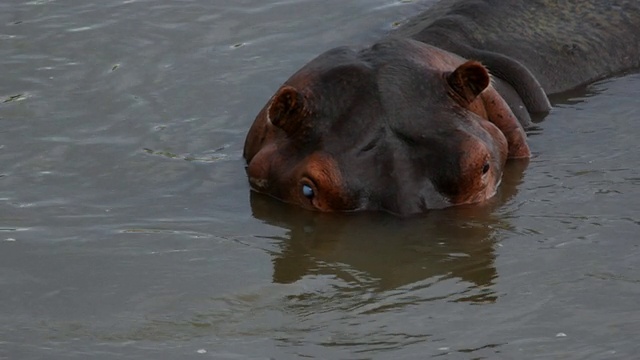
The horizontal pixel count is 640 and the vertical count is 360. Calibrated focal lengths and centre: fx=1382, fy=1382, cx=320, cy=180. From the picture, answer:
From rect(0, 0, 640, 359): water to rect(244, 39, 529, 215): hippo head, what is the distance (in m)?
0.14

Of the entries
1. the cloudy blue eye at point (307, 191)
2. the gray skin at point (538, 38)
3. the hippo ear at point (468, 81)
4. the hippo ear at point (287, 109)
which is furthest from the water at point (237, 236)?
the hippo ear at point (468, 81)

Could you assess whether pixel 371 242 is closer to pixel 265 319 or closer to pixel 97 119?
pixel 265 319

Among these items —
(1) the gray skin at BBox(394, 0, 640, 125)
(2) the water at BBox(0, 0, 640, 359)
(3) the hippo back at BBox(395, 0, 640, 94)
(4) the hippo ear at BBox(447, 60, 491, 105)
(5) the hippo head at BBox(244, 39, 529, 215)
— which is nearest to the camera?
(2) the water at BBox(0, 0, 640, 359)

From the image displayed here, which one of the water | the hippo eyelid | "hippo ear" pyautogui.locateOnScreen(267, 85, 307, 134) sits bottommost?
the water

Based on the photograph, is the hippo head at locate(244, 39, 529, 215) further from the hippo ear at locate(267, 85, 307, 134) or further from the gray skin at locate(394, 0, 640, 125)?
the gray skin at locate(394, 0, 640, 125)

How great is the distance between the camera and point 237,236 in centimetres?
733

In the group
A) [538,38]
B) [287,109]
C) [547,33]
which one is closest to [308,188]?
[287,109]

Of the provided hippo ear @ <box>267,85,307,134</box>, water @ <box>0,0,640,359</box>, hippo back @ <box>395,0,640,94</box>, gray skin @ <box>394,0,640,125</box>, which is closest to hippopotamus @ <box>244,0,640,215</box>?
hippo ear @ <box>267,85,307,134</box>

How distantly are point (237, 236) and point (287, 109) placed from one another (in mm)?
786

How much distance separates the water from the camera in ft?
19.2

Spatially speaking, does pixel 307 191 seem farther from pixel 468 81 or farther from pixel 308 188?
pixel 468 81

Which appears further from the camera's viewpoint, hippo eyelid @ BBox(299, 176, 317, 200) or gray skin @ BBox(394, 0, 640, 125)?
gray skin @ BBox(394, 0, 640, 125)

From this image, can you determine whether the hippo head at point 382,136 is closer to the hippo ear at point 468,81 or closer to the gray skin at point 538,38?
the hippo ear at point 468,81

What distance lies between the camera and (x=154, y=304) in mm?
6297
